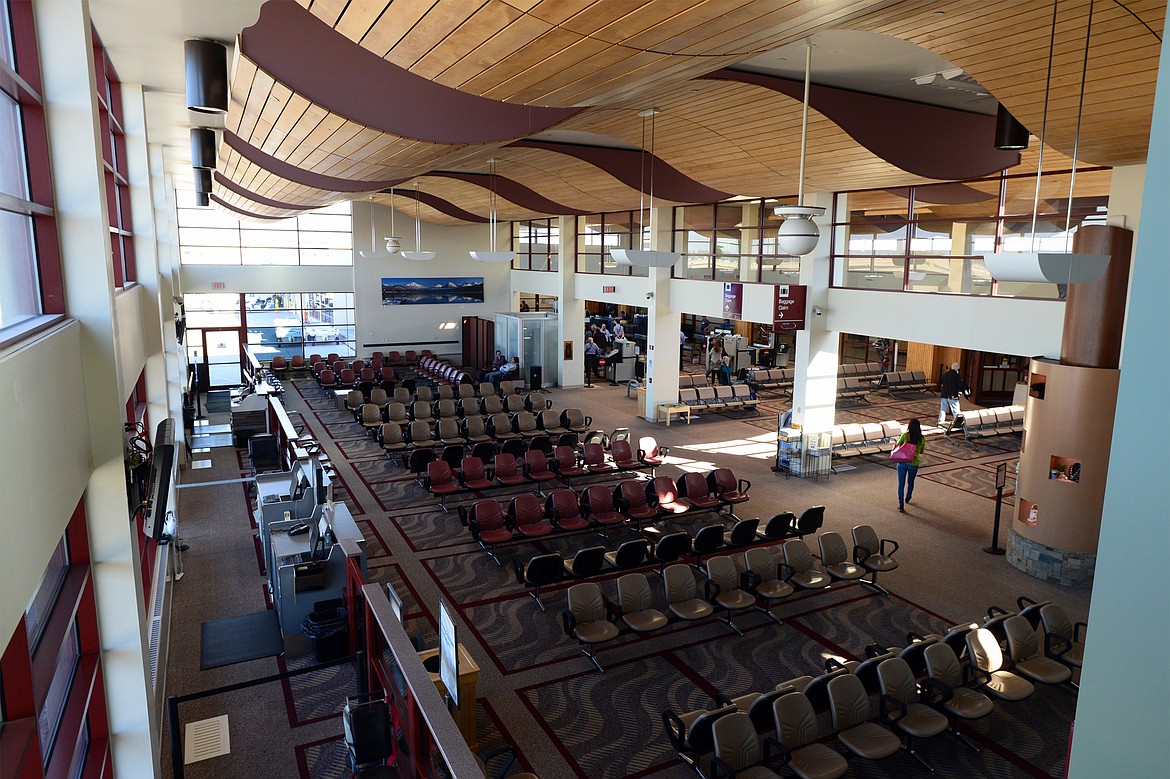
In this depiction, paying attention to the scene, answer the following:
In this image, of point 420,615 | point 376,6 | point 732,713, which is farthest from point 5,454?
point 420,615

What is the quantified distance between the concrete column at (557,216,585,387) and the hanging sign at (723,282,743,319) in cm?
749

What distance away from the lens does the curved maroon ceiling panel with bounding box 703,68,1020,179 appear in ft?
29.1

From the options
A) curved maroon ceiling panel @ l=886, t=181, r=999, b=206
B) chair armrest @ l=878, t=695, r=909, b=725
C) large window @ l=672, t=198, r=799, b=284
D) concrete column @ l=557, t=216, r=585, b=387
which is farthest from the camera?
concrete column @ l=557, t=216, r=585, b=387

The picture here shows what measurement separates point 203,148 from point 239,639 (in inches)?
255

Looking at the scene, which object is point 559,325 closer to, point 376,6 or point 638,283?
point 638,283

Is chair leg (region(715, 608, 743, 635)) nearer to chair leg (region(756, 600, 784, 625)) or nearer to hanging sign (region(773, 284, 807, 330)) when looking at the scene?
chair leg (region(756, 600, 784, 625))

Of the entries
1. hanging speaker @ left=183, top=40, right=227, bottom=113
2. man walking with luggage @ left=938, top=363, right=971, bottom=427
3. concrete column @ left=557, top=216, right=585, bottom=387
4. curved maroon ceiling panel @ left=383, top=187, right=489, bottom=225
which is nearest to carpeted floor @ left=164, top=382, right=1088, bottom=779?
man walking with luggage @ left=938, top=363, right=971, bottom=427

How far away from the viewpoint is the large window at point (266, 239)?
2331 cm

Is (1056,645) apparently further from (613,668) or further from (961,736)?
(613,668)

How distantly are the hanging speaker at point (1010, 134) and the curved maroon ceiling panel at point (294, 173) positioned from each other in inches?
292

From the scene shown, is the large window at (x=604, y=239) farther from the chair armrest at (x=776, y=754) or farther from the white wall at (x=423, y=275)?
the chair armrest at (x=776, y=754)

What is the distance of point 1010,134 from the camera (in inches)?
Result: 352

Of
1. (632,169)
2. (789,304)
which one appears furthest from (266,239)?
(789,304)

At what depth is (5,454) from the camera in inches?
104
